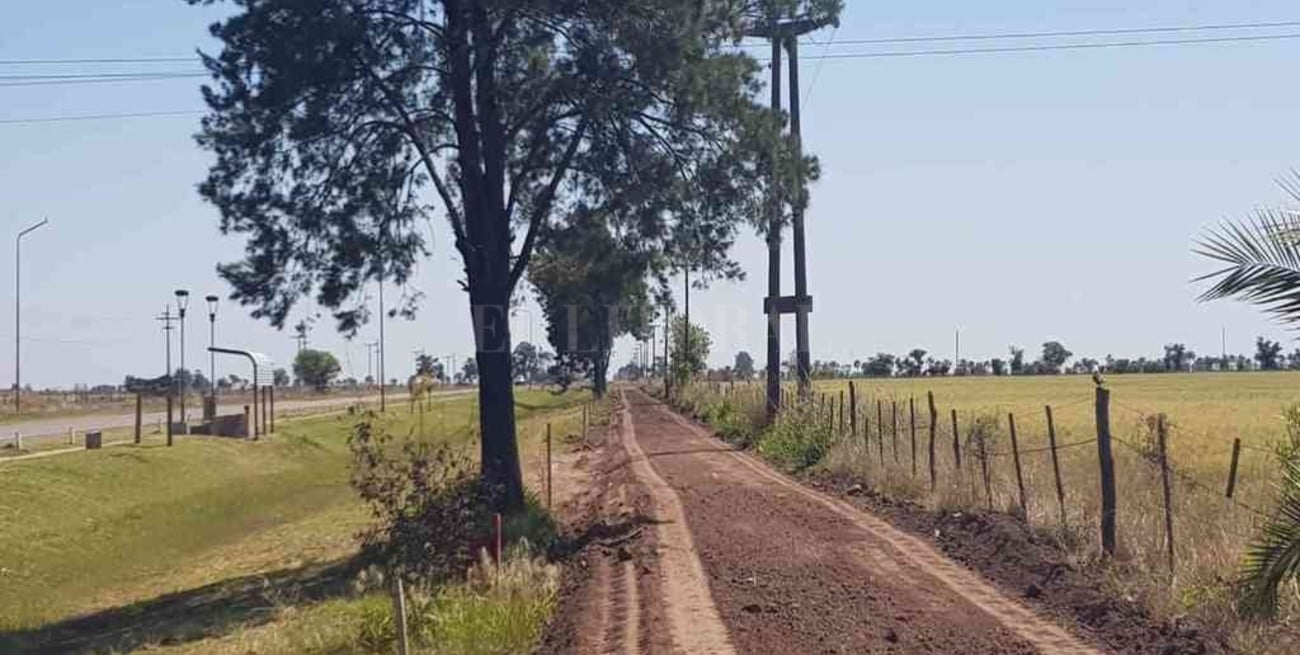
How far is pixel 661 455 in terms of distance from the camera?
37969mm

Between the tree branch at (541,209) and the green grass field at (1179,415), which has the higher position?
the tree branch at (541,209)

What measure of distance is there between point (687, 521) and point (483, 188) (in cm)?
556

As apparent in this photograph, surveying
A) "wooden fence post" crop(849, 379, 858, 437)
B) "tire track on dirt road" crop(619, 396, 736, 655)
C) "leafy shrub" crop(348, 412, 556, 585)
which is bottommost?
"tire track on dirt road" crop(619, 396, 736, 655)

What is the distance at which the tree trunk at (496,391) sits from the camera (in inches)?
850

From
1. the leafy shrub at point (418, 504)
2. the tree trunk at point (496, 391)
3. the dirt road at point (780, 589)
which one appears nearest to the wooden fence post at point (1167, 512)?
the dirt road at point (780, 589)

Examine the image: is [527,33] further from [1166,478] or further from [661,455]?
[661,455]

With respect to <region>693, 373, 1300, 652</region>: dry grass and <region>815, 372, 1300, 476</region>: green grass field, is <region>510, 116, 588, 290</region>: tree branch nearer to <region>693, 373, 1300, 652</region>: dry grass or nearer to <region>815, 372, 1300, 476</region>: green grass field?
<region>693, 373, 1300, 652</region>: dry grass

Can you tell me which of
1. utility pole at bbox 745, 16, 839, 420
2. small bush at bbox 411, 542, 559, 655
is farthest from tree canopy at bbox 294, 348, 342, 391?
small bush at bbox 411, 542, 559, 655

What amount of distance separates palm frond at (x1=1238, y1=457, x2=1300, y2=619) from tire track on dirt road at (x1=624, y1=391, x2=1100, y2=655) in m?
3.23

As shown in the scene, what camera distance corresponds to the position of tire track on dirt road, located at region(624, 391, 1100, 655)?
12117 millimetres

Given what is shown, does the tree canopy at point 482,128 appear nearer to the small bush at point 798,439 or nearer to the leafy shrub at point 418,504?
the leafy shrub at point 418,504

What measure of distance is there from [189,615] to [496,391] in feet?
17.3

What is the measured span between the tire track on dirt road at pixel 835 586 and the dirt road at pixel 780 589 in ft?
0.06

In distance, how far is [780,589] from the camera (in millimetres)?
15023
